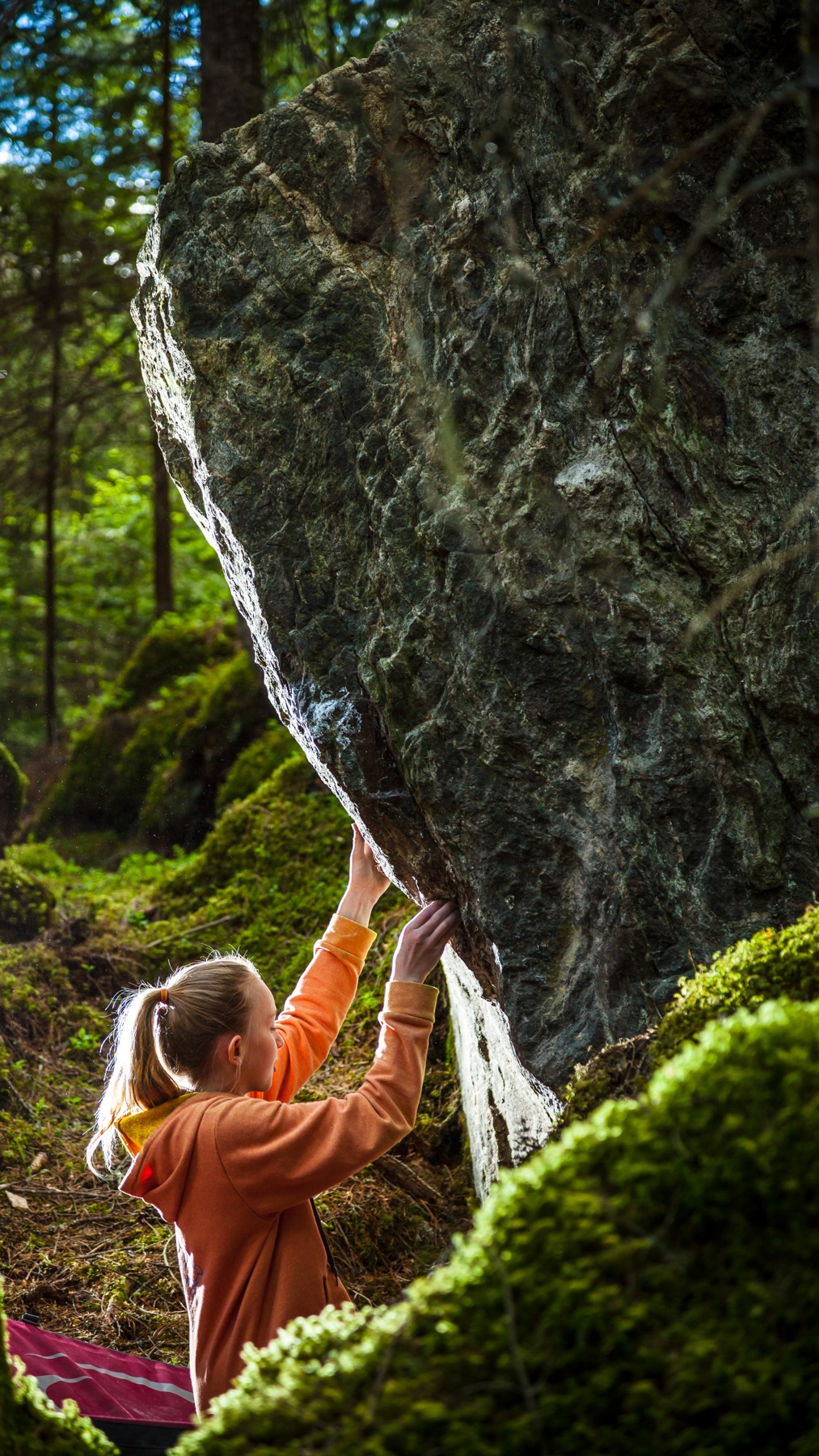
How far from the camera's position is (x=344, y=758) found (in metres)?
3.56

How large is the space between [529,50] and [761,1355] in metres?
3.86

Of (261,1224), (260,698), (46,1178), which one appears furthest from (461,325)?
(260,698)

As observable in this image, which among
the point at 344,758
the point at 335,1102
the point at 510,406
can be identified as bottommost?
Answer: the point at 335,1102

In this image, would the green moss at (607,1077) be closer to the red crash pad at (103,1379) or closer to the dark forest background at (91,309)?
the red crash pad at (103,1379)

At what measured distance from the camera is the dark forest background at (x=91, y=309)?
8.27 meters

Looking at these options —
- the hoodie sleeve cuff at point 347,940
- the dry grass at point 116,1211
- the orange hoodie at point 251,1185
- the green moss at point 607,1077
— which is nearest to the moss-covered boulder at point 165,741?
the dry grass at point 116,1211

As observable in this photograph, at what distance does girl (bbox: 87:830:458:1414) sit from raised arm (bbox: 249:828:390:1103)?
→ 221mm

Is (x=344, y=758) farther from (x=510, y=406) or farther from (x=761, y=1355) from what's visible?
(x=761, y=1355)

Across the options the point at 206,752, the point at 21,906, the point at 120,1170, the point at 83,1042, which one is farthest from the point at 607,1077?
the point at 206,752

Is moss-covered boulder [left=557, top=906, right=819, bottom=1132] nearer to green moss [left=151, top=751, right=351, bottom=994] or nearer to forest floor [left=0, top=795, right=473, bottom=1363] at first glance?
forest floor [left=0, top=795, right=473, bottom=1363]

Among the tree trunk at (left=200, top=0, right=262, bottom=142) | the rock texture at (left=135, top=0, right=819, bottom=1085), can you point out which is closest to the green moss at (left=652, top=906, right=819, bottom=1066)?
the rock texture at (left=135, top=0, right=819, bottom=1085)

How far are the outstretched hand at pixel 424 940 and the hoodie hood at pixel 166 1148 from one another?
0.71 meters

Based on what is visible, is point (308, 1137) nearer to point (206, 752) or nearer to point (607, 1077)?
point (607, 1077)

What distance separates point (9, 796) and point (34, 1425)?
8.81 meters
